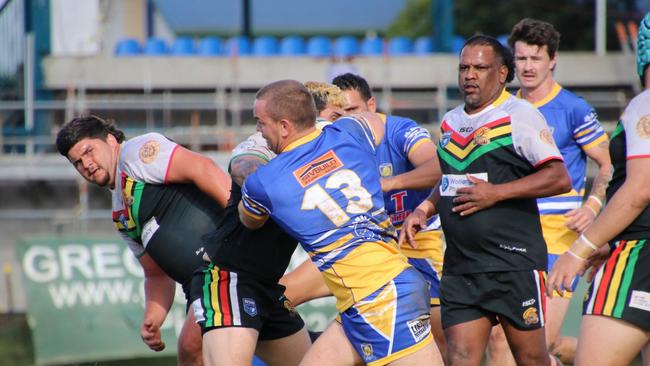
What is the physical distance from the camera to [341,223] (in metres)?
4.52

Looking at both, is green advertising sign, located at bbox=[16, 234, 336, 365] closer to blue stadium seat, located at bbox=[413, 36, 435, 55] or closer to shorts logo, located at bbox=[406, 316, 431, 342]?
shorts logo, located at bbox=[406, 316, 431, 342]

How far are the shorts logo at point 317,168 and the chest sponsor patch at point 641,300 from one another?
4.69ft

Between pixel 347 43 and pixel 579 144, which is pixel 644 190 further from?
pixel 347 43

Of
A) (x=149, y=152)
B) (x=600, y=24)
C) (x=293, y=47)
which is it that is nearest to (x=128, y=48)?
(x=293, y=47)

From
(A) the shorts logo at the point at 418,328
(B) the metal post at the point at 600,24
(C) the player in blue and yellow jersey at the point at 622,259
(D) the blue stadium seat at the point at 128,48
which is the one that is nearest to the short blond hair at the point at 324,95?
(A) the shorts logo at the point at 418,328

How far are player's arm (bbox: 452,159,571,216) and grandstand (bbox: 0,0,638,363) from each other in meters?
8.84

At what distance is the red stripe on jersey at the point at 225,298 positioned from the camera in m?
5.00

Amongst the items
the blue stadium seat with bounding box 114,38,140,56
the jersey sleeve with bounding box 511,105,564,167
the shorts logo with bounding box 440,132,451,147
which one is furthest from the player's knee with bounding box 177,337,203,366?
the blue stadium seat with bounding box 114,38,140,56

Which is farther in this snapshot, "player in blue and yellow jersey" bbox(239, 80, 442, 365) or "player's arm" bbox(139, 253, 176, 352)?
"player's arm" bbox(139, 253, 176, 352)

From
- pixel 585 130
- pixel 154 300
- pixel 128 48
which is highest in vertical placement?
pixel 128 48

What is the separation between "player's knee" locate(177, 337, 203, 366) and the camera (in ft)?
18.0

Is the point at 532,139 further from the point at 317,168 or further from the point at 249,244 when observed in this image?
the point at 249,244

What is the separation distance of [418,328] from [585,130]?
2299 mm

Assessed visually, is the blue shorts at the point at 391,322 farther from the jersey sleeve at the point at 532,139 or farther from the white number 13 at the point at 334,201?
the jersey sleeve at the point at 532,139
